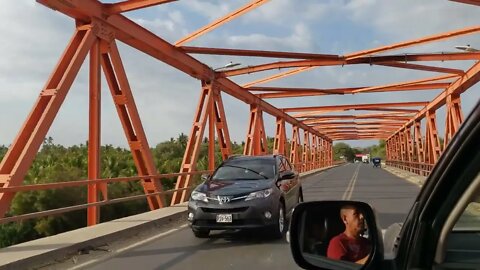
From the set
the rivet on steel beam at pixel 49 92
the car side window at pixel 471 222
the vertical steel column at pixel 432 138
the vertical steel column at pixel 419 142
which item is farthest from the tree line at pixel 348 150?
the car side window at pixel 471 222

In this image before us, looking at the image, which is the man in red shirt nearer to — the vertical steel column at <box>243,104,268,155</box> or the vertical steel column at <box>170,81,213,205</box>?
the vertical steel column at <box>170,81,213,205</box>

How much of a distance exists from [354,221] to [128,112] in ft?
44.5

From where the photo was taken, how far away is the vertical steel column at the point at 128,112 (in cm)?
1489

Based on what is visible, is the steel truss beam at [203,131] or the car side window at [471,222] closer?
the car side window at [471,222]

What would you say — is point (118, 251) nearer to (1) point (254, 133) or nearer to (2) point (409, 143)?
(1) point (254, 133)

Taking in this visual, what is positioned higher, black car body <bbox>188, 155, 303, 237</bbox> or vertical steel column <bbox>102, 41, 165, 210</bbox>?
vertical steel column <bbox>102, 41, 165, 210</bbox>

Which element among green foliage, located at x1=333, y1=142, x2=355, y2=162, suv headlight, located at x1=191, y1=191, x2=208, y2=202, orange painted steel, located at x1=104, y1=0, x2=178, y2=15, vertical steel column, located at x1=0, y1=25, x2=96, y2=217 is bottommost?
suv headlight, located at x1=191, y1=191, x2=208, y2=202

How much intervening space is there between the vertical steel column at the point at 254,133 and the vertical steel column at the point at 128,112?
15868 millimetres

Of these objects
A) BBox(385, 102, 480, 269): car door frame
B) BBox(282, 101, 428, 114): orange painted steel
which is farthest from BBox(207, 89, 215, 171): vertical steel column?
BBox(385, 102, 480, 269): car door frame

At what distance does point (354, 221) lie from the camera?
2289mm

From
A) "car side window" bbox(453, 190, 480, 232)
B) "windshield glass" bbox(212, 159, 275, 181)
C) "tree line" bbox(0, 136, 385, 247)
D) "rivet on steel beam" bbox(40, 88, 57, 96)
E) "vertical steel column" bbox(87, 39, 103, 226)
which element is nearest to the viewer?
"car side window" bbox(453, 190, 480, 232)

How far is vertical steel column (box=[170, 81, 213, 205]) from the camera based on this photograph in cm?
1931

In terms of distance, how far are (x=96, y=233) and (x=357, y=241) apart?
340 inches

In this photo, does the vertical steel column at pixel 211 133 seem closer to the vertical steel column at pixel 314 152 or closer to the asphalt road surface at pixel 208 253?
the asphalt road surface at pixel 208 253
